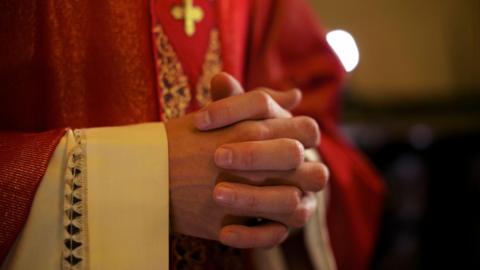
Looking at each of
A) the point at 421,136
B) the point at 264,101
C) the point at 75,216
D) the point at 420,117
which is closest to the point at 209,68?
the point at 264,101

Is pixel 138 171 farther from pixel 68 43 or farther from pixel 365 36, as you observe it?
pixel 365 36

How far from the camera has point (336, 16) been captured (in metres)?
3.19

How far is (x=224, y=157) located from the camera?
21.2 inches

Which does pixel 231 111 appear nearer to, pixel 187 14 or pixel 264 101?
pixel 264 101

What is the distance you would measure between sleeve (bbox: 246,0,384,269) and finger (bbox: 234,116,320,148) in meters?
0.25

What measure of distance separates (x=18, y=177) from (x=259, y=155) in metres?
0.26

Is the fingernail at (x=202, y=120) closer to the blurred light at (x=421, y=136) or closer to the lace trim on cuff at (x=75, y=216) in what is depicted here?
the lace trim on cuff at (x=75, y=216)

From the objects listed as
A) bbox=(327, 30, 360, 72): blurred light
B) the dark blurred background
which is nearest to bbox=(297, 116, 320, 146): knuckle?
the dark blurred background

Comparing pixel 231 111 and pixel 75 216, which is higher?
pixel 231 111

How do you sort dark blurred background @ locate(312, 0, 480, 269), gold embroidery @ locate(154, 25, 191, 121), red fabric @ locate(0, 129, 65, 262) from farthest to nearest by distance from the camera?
dark blurred background @ locate(312, 0, 480, 269), gold embroidery @ locate(154, 25, 191, 121), red fabric @ locate(0, 129, 65, 262)

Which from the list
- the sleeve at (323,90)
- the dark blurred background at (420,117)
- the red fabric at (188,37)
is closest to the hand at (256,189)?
the red fabric at (188,37)

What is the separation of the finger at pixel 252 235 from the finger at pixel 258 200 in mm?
14

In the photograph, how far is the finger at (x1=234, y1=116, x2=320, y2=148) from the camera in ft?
1.83

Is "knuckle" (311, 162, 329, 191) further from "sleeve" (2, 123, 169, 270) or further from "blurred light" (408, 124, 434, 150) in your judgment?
"blurred light" (408, 124, 434, 150)
